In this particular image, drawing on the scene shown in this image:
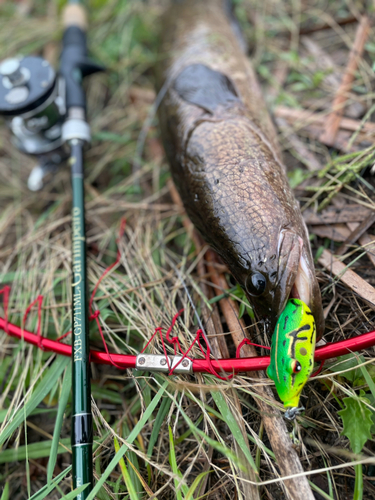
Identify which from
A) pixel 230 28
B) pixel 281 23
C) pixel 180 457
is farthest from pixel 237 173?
pixel 281 23

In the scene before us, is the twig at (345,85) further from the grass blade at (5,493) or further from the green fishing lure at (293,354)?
the grass blade at (5,493)

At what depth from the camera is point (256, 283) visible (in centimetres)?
173

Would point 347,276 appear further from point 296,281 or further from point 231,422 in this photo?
point 231,422

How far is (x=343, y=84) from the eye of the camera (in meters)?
2.96

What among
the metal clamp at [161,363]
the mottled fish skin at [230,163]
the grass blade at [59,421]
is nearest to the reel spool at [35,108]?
the mottled fish skin at [230,163]

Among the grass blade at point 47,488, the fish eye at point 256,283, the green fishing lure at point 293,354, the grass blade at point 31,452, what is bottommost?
the grass blade at point 31,452

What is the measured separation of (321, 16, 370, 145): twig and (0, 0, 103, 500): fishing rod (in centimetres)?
184

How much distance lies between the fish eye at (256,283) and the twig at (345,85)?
156 centimetres

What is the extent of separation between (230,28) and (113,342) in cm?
292

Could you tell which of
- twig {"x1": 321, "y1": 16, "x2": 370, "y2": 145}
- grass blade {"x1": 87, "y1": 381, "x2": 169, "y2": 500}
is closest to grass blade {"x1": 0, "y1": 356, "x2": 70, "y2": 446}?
grass blade {"x1": 87, "y1": 381, "x2": 169, "y2": 500}

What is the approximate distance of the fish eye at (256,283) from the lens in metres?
1.72

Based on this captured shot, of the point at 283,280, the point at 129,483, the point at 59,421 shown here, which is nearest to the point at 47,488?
the point at 59,421

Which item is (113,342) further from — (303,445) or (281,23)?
(281,23)

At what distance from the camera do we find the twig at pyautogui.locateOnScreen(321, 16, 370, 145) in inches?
110
